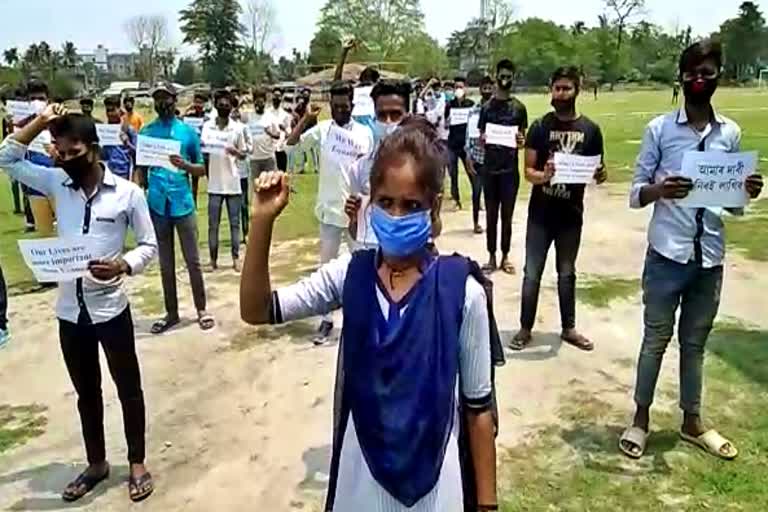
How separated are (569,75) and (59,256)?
331cm

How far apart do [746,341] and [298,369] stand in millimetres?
3133

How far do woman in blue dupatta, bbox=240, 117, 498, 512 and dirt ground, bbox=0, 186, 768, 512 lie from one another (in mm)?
1967

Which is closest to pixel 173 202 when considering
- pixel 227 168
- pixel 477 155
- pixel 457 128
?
pixel 227 168

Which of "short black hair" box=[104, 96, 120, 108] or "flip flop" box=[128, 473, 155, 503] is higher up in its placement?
"short black hair" box=[104, 96, 120, 108]

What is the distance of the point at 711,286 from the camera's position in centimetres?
381

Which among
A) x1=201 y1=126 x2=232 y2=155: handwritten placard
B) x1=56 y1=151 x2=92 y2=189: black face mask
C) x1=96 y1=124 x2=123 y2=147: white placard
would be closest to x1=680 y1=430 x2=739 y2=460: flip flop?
x1=56 y1=151 x2=92 y2=189: black face mask

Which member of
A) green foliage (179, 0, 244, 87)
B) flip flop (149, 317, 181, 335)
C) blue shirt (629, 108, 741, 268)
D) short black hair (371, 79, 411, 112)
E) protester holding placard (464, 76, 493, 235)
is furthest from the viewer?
green foliage (179, 0, 244, 87)

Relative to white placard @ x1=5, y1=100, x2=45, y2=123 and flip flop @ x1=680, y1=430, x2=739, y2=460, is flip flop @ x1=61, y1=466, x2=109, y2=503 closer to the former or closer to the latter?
flip flop @ x1=680, y1=430, x2=739, y2=460

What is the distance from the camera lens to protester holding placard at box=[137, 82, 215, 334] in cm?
608

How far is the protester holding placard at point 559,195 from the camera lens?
518 cm

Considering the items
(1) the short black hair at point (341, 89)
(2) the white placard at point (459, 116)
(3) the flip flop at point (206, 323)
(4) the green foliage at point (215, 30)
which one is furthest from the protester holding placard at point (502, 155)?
(4) the green foliage at point (215, 30)

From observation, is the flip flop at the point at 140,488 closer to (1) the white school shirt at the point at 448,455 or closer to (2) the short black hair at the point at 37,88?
(1) the white school shirt at the point at 448,455

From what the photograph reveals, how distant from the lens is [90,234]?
3514mm

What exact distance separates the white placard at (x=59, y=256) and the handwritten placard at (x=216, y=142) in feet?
15.0
